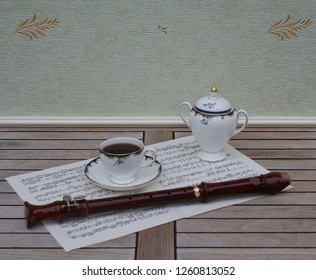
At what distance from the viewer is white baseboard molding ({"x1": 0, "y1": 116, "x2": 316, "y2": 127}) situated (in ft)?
3.93

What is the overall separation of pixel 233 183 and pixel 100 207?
0.23m

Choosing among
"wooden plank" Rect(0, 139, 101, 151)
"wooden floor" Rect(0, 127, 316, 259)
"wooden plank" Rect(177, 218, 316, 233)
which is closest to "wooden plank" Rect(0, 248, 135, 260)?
"wooden floor" Rect(0, 127, 316, 259)

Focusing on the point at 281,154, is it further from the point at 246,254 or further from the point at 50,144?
the point at 50,144

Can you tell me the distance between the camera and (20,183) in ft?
3.00

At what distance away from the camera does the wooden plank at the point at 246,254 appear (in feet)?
2.33

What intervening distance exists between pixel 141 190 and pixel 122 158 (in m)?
0.07

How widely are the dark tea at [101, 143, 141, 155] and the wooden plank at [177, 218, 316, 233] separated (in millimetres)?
157

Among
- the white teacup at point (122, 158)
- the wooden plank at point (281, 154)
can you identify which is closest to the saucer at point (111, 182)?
the white teacup at point (122, 158)

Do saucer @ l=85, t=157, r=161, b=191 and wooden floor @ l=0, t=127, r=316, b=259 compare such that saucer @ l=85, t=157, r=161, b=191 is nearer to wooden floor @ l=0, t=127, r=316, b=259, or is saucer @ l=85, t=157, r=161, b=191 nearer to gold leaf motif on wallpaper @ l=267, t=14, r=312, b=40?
wooden floor @ l=0, t=127, r=316, b=259

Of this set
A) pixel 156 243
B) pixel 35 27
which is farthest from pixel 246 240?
pixel 35 27

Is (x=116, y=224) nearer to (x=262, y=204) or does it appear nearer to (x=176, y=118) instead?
(x=262, y=204)

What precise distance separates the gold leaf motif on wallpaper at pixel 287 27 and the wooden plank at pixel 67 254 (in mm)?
660

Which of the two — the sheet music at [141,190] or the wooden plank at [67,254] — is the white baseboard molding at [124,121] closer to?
the sheet music at [141,190]
